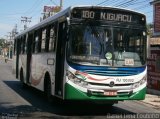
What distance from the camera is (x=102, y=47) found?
12.0 meters

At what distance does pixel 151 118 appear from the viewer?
481 inches

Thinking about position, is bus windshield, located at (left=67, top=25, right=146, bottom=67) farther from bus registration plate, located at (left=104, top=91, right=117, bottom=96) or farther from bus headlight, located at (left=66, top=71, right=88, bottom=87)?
bus registration plate, located at (left=104, top=91, right=117, bottom=96)

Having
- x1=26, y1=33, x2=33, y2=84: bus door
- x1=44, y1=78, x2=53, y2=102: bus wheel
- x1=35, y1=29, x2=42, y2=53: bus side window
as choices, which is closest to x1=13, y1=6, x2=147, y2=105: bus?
x1=44, y1=78, x2=53, y2=102: bus wheel

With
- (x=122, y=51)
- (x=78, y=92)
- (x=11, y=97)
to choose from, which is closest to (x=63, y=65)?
(x=78, y=92)

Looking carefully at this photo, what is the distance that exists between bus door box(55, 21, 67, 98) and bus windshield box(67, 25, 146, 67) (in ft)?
1.59

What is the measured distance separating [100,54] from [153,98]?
29.2ft

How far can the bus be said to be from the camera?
1181 cm

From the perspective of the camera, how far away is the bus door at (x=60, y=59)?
12.4 metres

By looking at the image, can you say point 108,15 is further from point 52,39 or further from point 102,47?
point 52,39

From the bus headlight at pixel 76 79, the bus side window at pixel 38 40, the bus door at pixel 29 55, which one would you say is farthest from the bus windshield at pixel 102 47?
the bus door at pixel 29 55

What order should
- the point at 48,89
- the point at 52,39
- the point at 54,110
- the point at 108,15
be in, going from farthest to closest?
the point at 48,89
the point at 52,39
the point at 54,110
the point at 108,15

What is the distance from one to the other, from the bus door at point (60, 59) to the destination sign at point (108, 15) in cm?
57

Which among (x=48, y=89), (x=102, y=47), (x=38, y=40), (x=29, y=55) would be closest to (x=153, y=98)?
(x=29, y=55)

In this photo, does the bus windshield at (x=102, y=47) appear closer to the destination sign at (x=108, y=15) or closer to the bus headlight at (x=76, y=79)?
the destination sign at (x=108, y=15)
